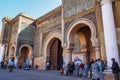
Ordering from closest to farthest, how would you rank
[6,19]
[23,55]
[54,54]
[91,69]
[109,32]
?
[109,32]
[91,69]
[54,54]
[23,55]
[6,19]

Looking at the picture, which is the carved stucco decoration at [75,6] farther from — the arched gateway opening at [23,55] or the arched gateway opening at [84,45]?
the arched gateway opening at [23,55]

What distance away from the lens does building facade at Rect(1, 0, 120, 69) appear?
23.5 ft

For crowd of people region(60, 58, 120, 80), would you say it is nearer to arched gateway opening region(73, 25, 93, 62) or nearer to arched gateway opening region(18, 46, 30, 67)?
arched gateway opening region(73, 25, 93, 62)

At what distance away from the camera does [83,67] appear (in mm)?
9586

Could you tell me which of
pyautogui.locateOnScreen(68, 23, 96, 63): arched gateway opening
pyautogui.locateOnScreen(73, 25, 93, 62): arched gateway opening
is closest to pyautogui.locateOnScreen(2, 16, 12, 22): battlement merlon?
pyautogui.locateOnScreen(68, 23, 96, 63): arched gateway opening

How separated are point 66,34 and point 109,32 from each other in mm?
4661

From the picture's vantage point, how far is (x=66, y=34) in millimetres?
11125

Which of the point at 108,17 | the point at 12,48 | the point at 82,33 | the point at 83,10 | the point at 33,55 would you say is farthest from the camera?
the point at 12,48

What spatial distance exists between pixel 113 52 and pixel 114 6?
2.56 m

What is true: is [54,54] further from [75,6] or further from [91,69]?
[91,69]

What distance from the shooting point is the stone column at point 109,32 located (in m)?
6.66

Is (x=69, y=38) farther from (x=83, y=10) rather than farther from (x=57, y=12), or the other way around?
(x=57, y=12)

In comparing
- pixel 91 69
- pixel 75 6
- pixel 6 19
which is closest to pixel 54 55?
pixel 75 6

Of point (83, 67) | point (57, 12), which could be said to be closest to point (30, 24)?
point (57, 12)
